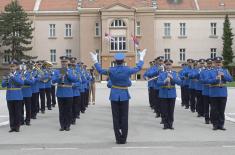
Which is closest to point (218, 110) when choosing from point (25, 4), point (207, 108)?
point (207, 108)

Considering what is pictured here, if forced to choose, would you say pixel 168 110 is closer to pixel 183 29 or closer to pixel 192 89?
pixel 192 89

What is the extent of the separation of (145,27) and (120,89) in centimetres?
5782

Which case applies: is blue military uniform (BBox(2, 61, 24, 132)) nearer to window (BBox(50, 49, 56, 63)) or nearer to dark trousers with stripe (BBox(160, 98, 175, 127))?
dark trousers with stripe (BBox(160, 98, 175, 127))

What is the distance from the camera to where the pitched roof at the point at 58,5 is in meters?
71.9

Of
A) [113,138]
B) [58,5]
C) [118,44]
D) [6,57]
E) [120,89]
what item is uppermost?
[58,5]

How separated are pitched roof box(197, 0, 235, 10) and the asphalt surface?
5510 cm

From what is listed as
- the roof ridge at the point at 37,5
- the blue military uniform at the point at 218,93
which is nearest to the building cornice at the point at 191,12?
the roof ridge at the point at 37,5

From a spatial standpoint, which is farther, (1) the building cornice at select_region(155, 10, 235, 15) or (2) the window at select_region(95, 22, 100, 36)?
(1) the building cornice at select_region(155, 10, 235, 15)

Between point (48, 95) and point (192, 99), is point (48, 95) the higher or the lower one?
the higher one

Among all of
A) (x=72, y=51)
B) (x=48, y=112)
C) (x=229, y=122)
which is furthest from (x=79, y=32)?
(x=229, y=122)

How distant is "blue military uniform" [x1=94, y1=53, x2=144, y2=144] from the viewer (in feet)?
40.9

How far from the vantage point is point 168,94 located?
15.2 m

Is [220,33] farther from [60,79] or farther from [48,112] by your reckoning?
[60,79]

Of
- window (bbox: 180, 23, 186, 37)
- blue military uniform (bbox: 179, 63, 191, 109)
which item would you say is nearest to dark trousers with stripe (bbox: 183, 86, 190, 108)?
blue military uniform (bbox: 179, 63, 191, 109)
